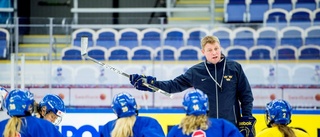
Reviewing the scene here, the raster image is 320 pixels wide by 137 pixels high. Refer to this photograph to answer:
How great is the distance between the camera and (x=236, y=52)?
11.2 metres

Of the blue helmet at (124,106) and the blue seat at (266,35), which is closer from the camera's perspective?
the blue helmet at (124,106)

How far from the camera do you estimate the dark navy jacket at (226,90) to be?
19.1 feet

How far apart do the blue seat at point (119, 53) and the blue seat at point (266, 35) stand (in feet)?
6.57

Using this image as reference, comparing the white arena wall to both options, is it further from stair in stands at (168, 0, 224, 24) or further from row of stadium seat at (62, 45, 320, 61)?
stair in stands at (168, 0, 224, 24)

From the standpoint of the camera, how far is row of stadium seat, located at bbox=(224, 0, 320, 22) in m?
13.9

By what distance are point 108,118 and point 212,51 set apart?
252 cm

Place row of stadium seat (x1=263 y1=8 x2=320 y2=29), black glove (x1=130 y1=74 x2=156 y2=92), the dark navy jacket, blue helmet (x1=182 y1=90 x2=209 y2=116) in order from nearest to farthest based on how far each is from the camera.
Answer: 1. blue helmet (x1=182 y1=90 x2=209 y2=116)
2. the dark navy jacket
3. black glove (x1=130 y1=74 x2=156 y2=92)
4. row of stadium seat (x1=263 y1=8 x2=320 y2=29)

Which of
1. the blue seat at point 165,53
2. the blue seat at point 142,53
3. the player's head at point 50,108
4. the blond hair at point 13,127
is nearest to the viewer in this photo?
the blond hair at point 13,127

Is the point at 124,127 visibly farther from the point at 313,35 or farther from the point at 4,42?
the point at 4,42

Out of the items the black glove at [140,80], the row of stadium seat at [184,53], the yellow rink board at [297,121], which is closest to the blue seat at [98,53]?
the row of stadium seat at [184,53]

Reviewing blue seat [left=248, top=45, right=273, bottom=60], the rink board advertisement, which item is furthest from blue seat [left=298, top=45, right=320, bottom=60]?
the rink board advertisement

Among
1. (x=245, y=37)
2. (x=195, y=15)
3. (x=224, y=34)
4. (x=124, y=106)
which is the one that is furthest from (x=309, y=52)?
(x=124, y=106)

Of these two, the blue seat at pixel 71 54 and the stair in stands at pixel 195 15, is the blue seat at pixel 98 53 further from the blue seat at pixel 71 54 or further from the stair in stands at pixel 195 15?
the stair in stands at pixel 195 15

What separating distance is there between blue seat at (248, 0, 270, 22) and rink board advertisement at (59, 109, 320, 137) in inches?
240
